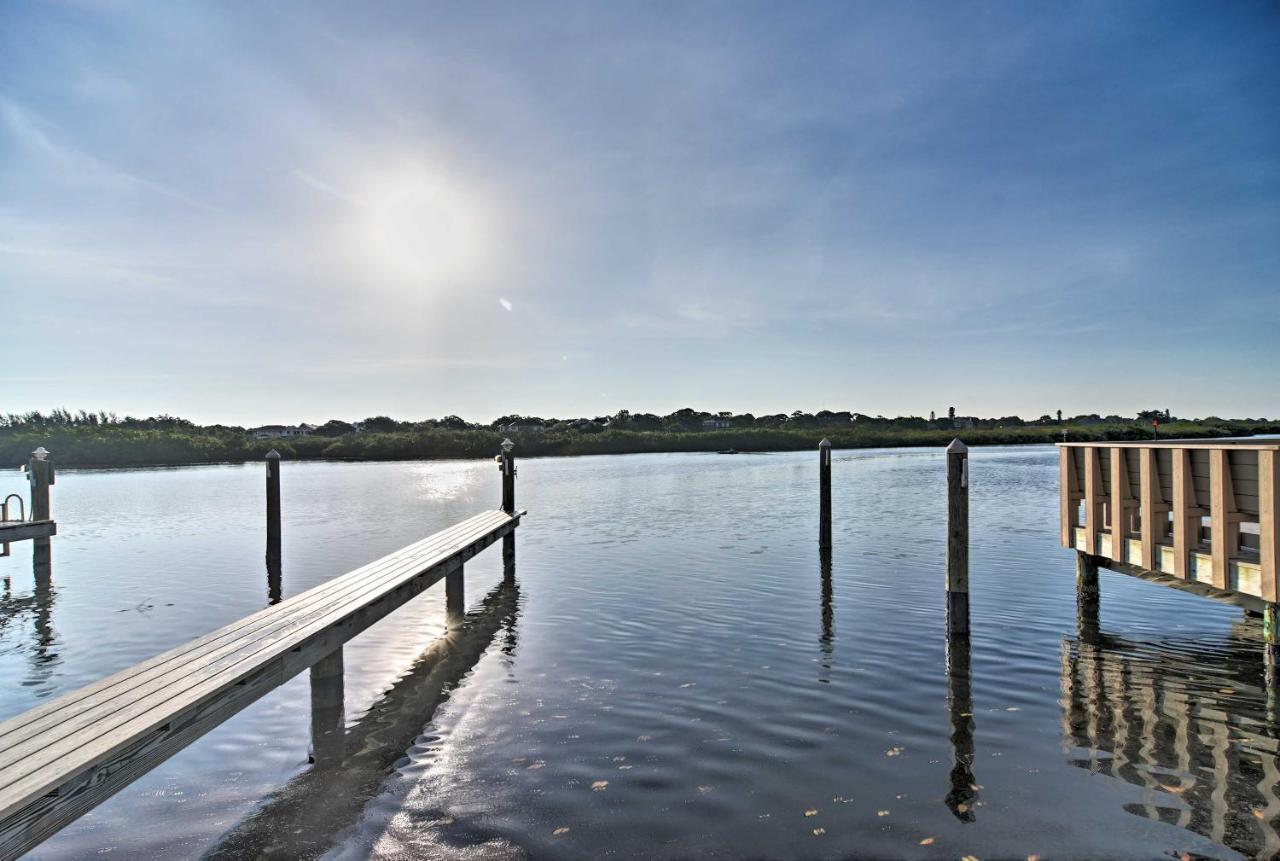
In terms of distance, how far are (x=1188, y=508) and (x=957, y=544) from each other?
96.2 inches

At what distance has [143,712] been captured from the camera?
4.16m

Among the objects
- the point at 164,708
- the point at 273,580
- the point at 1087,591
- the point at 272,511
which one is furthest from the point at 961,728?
the point at 272,511

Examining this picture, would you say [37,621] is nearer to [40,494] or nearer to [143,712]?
[40,494]

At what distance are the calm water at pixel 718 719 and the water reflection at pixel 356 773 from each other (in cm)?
3

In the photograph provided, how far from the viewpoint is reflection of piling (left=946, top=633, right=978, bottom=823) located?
16.9ft

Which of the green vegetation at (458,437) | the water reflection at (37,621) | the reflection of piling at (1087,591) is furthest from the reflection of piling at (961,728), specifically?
the green vegetation at (458,437)

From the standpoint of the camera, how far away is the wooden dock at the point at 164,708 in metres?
3.33

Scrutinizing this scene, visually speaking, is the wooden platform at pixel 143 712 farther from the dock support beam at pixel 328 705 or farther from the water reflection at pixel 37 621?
the water reflection at pixel 37 621

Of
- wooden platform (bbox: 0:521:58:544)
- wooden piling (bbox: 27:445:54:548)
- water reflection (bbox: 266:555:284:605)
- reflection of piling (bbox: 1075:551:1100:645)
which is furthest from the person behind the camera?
wooden piling (bbox: 27:445:54:548)

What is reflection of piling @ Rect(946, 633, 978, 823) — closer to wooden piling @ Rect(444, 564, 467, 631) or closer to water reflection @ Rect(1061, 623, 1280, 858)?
water reflection @ Rect(1061, 623, 1280, 858)

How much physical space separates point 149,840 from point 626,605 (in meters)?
7.56

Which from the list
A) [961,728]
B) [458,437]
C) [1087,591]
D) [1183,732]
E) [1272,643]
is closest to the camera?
[1183,732]

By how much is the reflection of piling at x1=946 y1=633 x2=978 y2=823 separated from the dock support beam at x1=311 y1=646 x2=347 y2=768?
4977 mm

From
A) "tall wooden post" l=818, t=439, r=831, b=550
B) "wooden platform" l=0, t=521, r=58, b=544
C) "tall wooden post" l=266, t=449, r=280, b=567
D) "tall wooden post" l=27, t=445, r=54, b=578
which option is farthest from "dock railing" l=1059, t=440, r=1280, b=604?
"tall wooden post" l=27, t=445, r=54, b=578
